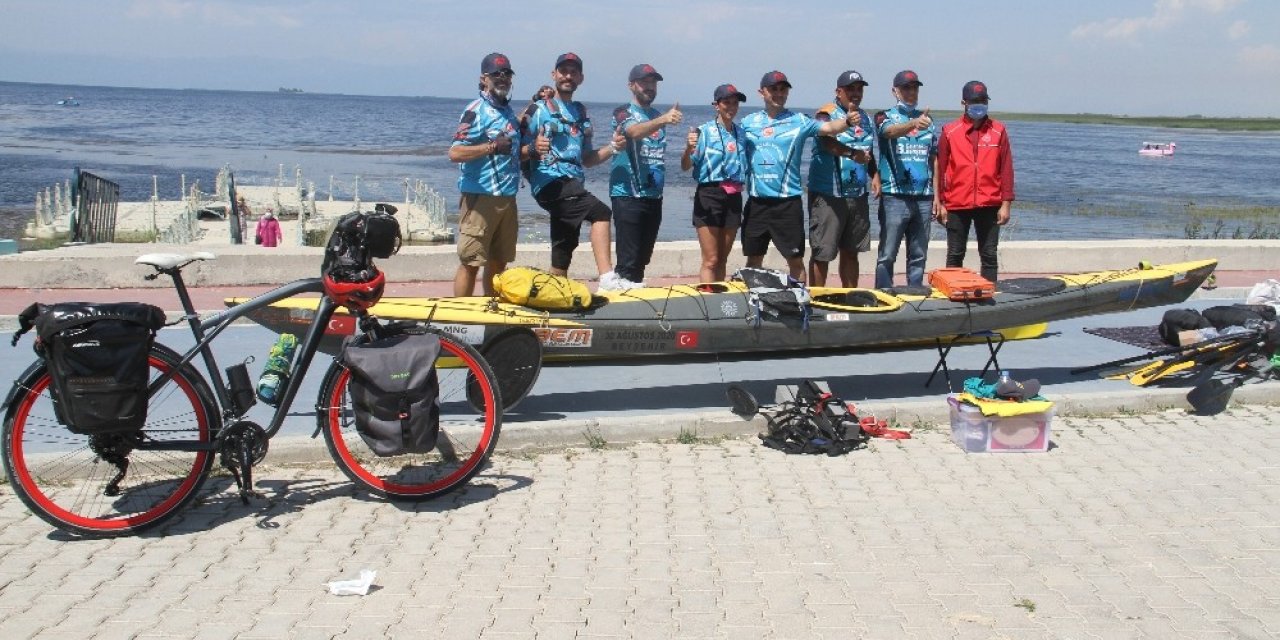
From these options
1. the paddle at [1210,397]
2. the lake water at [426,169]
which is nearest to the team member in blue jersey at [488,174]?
the paddle at [1210,397]

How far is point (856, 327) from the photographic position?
7297 millimetres

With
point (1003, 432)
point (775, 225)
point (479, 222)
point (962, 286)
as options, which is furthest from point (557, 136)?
point (1003, 432)

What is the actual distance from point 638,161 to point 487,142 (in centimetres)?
123

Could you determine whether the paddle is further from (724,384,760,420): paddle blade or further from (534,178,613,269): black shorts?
(534,178,613,269): black shorts

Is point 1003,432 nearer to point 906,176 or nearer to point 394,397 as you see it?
point 394,397

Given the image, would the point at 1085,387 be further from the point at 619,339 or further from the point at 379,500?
the point at 379,500

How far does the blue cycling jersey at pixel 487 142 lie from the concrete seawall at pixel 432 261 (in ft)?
8.99

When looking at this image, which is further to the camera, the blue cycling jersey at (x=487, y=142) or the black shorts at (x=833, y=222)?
the black shorts at (x=833, y=222)

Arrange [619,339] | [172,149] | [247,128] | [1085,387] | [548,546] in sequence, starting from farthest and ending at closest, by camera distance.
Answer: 1. [247,128]
2. [172,149]
3. [1085,387]
4. [619,339]
5. [548,546]

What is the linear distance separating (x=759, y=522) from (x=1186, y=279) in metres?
4.40

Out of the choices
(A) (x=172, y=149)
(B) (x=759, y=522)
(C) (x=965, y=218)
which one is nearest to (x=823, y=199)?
(C) (x=965, y=218)

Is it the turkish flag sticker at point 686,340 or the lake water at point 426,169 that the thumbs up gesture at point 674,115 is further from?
the lake water at point 426,169

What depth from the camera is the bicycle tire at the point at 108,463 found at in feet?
16.5

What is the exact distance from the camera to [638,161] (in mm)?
8891
